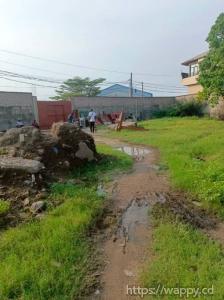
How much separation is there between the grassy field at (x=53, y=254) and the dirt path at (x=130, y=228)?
0.80 feet

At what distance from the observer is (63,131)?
27.9 feet

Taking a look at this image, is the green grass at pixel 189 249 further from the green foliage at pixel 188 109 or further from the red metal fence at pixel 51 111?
the green foliage at pixel 188 109

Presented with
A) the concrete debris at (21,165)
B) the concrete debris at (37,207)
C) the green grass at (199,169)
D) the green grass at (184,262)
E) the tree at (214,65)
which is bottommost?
the green grass at (184,262)

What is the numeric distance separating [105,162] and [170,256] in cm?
514

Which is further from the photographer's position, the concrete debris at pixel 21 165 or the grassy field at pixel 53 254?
the concrete debris at pixel 21 165

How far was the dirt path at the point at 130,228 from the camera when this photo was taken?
3438 millimetres

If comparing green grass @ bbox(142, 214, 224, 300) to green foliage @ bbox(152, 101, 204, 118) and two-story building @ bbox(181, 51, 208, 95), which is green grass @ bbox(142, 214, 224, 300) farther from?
two-story building @ bbox(181, 51, 208, 95)

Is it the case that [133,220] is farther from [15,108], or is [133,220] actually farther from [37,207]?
[15,108]

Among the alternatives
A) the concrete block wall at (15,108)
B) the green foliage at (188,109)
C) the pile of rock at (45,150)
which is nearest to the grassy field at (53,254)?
the pile of rock at (45,150)

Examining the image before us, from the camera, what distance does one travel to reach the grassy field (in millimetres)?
3246

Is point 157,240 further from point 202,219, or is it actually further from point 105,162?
point 105,162

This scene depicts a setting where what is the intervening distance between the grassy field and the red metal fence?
18.8m

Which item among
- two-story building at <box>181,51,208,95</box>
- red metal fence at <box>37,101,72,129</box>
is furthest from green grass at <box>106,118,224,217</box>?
two-story building at <box>181,51,208,95</box>

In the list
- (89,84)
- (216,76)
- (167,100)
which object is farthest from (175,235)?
(89,84)
